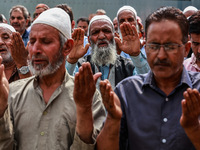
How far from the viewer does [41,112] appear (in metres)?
2.03

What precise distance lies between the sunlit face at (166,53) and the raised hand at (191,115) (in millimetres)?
321

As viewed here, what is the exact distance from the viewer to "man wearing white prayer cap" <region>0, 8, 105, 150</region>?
183 cm

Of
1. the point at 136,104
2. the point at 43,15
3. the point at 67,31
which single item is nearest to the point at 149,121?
the point at 136,104

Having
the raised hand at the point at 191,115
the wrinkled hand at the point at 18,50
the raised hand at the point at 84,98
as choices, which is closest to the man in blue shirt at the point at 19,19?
the wrinkled hand at the point at 18,50

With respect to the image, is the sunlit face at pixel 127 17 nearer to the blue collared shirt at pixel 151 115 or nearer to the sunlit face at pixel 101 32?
the sunlit face at pixel 101 32

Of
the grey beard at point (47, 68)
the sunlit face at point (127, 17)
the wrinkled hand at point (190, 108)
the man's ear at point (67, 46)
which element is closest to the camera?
the wrinkled hand at point (190, 108)

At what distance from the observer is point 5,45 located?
347cm

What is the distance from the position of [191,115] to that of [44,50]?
125 cm

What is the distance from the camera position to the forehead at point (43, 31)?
7.23 ft

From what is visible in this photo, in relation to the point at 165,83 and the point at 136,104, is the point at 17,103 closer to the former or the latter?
the point at 136,104

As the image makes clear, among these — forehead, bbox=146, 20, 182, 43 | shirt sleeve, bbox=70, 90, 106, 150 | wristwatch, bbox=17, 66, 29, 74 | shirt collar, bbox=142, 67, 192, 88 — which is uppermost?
forehead, bbox=146, 20, 182, 43

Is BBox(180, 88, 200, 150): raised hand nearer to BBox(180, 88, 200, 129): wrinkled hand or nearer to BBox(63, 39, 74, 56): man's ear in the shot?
BBox(180, 88, 200, 129): wrinkled hand

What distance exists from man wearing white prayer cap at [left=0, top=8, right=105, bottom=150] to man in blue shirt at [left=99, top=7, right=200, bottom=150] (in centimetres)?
19

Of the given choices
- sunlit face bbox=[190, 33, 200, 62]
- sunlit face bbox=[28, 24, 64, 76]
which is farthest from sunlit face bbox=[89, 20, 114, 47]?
sunlit face bbox=[28, 24, 64, 76]
